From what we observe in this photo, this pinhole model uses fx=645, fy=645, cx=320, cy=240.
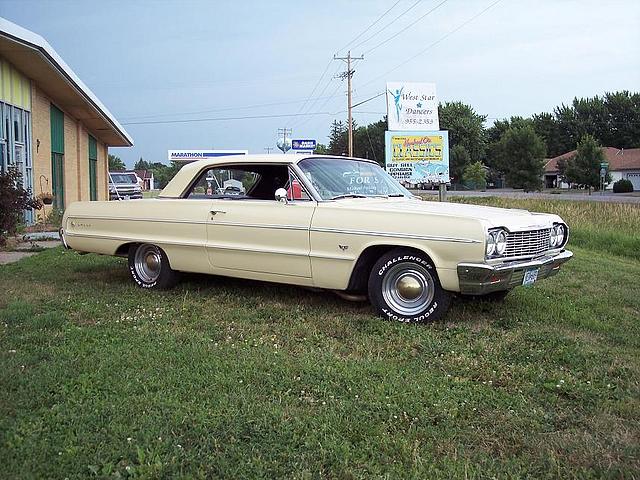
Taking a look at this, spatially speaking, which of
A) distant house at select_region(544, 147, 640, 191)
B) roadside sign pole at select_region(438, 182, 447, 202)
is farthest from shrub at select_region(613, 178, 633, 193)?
roadside sign pole at select_region(438, 182, 447, 202)

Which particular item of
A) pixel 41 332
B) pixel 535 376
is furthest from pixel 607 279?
pixel 41 332

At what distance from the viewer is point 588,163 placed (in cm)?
5612

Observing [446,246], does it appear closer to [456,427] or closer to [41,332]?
[456,427]

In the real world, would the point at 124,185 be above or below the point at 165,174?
below

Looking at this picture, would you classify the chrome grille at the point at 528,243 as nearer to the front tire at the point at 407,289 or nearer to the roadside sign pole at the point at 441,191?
the front tire at the point at 407,289

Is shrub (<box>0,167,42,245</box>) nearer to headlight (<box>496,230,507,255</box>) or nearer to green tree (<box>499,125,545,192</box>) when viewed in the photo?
headlight (<box>496,230,507,255</box>)

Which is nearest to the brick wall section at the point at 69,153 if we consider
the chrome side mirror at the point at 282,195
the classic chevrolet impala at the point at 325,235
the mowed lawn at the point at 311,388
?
the classic chevrolet impala at the point at 325,235

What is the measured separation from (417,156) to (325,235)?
1425 centimetres

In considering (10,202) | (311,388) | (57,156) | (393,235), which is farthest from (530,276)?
(57,156)

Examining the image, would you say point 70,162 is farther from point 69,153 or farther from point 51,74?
point 51,74

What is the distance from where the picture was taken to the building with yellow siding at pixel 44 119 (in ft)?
47.4

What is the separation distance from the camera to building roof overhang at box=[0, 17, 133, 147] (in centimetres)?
1349

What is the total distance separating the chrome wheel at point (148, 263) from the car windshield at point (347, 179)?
1.99 metres

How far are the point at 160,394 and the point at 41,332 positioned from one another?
5.95 ft
